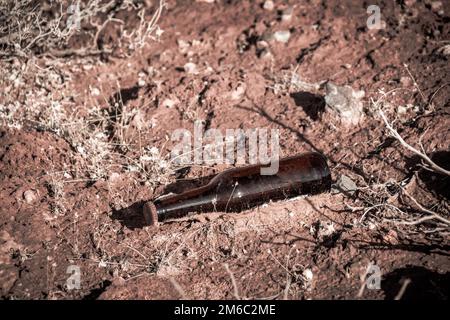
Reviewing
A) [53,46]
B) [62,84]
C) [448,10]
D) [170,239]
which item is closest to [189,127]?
[170,239]

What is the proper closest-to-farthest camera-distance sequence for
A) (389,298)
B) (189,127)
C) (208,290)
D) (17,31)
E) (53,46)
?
(389,298) < (208,290) < (189,127) < (17,31) < (53,46)

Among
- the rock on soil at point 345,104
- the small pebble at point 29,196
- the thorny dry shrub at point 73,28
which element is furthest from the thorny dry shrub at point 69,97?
the rock on soil at point 345,104

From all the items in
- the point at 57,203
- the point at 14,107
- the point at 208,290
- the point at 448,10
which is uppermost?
the point at 448,10

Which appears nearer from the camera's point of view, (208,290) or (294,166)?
(208,290)

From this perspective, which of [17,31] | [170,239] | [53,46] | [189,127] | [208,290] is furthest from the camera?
[53,46]

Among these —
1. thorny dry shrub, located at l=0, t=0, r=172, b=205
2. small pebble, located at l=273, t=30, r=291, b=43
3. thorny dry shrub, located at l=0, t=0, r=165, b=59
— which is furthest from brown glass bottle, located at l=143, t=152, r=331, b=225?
thorny dry shrub, located at l=0, t=0, r=165, b=59

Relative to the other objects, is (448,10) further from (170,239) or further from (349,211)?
(170,239)

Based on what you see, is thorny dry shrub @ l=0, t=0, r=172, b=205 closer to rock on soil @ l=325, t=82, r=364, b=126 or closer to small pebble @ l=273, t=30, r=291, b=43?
small pebble @ l=273, t=30, r=291, b=43
